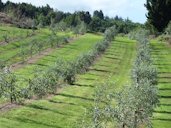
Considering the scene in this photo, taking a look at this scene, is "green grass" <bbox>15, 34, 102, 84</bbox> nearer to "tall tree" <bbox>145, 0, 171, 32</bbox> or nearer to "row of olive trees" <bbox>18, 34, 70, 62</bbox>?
"row of olive trees" <bbox>18, 34, 70, 62</bbox>

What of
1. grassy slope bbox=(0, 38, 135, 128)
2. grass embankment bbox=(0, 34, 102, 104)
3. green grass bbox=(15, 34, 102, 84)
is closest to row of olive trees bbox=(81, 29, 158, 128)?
grassy slope bbox=(0, 38, 135, 128)

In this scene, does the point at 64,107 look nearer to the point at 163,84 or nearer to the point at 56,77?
the point at 56,77

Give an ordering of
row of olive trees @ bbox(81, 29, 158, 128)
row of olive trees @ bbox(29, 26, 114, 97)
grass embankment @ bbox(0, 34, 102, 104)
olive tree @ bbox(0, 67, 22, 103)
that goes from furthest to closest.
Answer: grass embankment @ bbox(0, 34, 102, 104)
row of olive trees @ bbox(29, 26, 114, 97)
olive tree @ bbox(0, 67, 22, 103)
row of olive trees @ bbox(81, 29, 158, 128)

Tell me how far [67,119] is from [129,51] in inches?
3085

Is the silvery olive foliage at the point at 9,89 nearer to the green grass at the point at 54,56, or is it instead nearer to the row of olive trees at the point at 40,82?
the row of olive trees at the point at 40,82

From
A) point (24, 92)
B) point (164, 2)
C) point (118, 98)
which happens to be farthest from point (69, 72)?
point (164, 2)

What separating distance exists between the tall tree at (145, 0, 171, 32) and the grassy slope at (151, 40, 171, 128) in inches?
367

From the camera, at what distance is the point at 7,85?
53656mm

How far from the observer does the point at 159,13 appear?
14488 cm

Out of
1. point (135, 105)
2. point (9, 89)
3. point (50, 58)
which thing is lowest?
point (50, 58)

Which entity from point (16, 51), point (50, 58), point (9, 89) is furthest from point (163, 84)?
point (16, 51)

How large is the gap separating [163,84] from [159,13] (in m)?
73.5

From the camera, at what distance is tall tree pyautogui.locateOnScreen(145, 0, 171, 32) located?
14475 centimetres

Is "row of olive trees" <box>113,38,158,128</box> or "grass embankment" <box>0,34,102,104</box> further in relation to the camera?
"grass embankment" <box>0,34,102,104</box>
